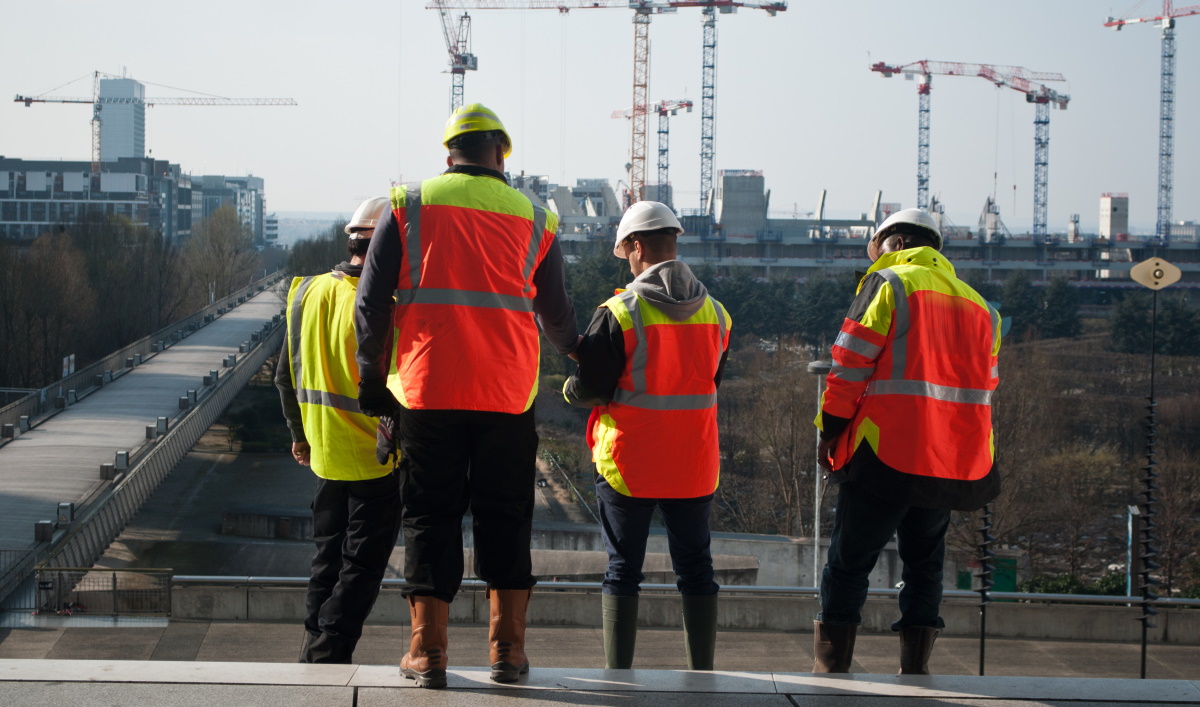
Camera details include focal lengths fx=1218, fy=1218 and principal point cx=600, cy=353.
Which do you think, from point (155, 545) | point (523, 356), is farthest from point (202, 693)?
point (155, 545)

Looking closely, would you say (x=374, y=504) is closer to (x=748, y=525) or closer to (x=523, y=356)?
(x=523, y=356)

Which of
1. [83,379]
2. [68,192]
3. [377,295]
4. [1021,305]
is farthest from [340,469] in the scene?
[68,192]

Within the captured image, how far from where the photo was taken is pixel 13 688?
3578 mm

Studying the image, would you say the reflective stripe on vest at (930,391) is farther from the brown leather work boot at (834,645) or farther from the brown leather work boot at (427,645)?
the brown leather work boot at (427,645)

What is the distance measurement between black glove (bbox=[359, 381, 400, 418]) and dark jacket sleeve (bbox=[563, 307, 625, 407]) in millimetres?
689

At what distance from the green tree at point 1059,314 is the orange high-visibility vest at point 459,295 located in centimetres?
8147

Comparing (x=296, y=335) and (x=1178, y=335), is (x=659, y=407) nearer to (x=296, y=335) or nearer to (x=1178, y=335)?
(x=296, y=335)

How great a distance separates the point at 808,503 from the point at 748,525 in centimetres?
205

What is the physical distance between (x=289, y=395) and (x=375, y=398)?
1085mm

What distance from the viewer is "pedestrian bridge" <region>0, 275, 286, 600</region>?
20078 millimetres

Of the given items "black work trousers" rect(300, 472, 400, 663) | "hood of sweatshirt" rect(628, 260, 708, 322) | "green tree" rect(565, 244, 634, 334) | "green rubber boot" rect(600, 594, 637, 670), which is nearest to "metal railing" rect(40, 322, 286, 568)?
"black work trousers" rect(300, 472, 400, 663)

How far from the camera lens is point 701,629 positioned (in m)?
4.47

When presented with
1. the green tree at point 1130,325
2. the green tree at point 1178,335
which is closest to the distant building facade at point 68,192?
the green tree at point 1130,325

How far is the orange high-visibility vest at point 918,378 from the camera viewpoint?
14.1ft
